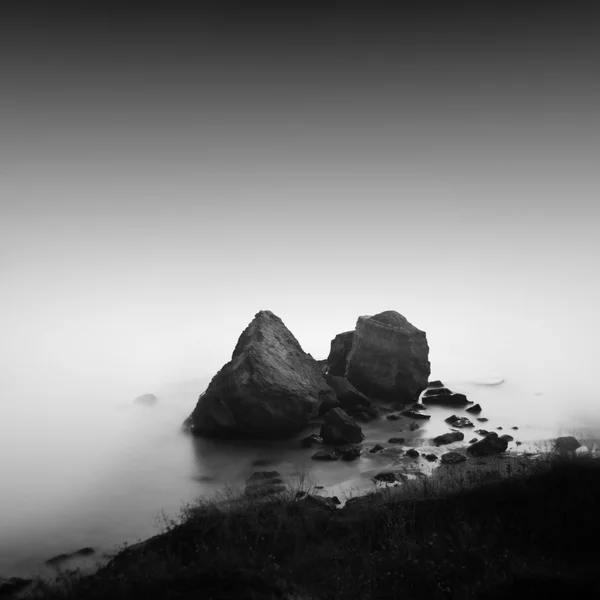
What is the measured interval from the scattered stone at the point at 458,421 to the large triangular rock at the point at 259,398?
13169 mm

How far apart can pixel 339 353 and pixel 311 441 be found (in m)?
Result: 25.3

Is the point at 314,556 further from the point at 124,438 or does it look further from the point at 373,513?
the point at 124,438

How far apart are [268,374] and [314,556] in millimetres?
26114

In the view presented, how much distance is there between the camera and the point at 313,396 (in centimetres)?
4300

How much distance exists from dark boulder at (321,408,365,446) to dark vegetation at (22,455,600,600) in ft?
52.7

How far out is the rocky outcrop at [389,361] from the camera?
53.7 meters

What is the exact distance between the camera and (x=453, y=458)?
1300 inches

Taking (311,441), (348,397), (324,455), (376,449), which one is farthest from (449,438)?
(348,397)

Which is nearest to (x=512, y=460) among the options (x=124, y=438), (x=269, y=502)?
(x=269, y=502)

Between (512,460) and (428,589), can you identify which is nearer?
(428,589)

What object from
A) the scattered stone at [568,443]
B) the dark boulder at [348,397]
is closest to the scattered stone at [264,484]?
the dark boulder at [348,397]

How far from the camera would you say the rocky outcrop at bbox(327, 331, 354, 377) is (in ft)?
206

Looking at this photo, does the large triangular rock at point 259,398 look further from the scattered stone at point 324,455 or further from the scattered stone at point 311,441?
the scattered stone at point 324,455

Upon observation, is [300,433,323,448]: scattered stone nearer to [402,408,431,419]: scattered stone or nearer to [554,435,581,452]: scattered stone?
[402,408,431,419]: scattered stone
